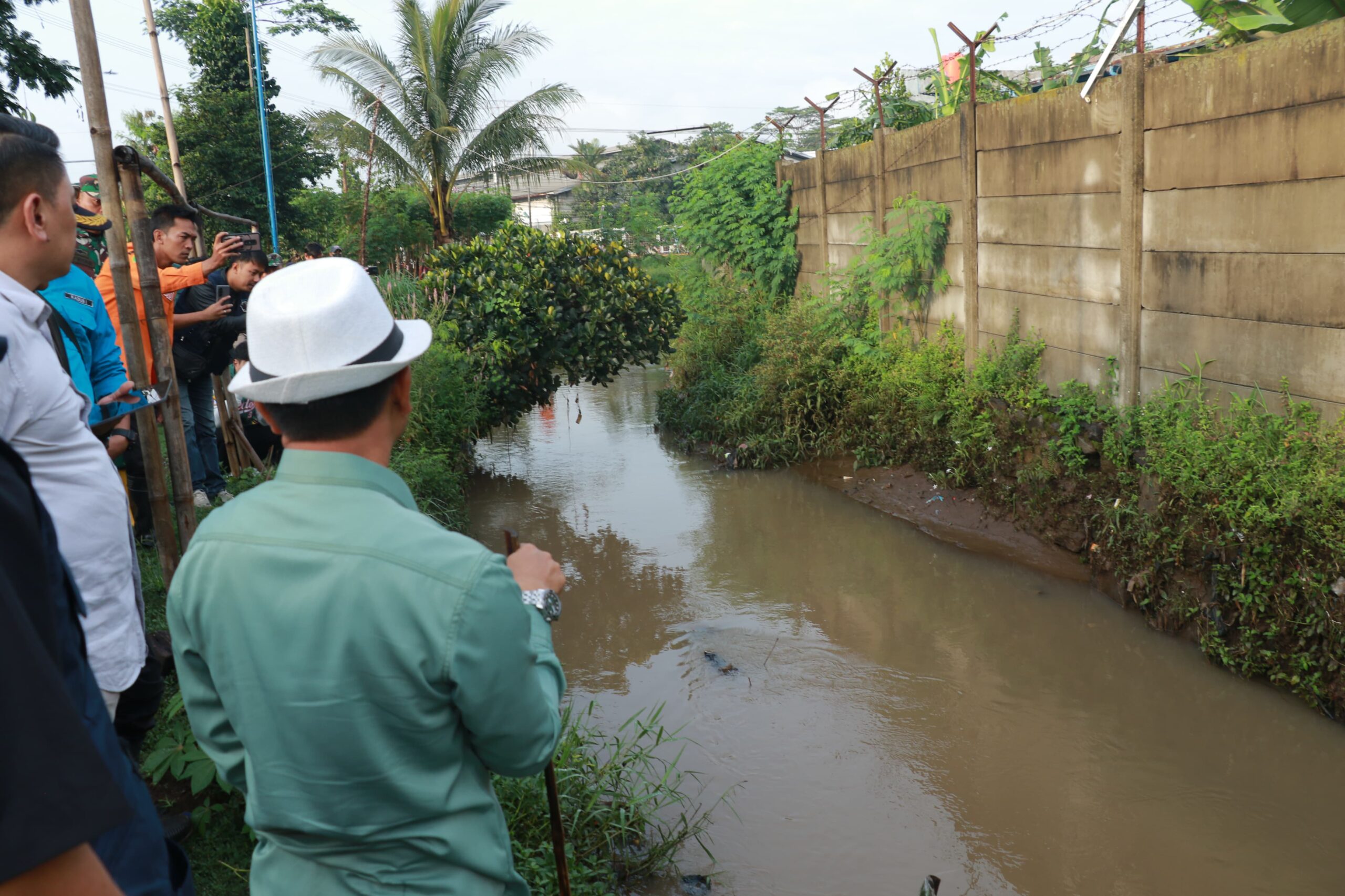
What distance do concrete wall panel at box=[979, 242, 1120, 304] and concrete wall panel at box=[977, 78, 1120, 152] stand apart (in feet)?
2.24

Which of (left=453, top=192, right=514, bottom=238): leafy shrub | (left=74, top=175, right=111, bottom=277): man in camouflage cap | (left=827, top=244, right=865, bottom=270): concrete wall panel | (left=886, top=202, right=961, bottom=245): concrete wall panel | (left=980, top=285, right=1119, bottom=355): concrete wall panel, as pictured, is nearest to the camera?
(left=74, top=175, right=111, bottom=277): man in camouflage cap

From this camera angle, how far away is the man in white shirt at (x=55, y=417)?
2.04 m

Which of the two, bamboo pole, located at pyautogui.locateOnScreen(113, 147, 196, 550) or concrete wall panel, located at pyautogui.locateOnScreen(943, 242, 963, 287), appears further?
concrete wall panel, located at pyautogui.locateOnScreen(943, 242, 963, 287)

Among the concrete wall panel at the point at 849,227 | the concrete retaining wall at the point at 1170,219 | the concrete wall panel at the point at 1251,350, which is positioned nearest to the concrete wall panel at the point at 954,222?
the concrete retaining wall at the point at 1170,219

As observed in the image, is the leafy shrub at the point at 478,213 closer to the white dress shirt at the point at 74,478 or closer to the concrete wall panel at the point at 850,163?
the concrete wall panel at the point at 850,163

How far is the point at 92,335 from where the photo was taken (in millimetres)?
3119

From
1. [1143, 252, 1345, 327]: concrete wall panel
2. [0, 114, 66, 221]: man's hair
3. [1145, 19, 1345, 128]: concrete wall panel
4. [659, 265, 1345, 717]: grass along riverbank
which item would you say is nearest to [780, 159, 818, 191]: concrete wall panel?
[659, 265, 1345, 717]: grass along riverbank

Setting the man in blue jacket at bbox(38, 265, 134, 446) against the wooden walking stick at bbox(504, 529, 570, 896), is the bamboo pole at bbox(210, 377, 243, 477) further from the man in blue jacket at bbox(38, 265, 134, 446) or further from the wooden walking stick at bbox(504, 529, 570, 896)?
the wooden walking stick at bbox(504, 529, 570, 896)

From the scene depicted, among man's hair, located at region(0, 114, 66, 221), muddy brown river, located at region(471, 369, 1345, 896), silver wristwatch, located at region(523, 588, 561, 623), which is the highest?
man's hair, located at region(0, 114, 66, 221)

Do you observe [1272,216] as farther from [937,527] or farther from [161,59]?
[161,59]

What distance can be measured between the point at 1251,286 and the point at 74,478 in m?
4.90

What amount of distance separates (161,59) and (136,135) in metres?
7.27

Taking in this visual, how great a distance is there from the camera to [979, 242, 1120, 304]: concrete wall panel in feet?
19.7

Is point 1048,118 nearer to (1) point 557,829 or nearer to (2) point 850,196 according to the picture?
(2) point 850,196
